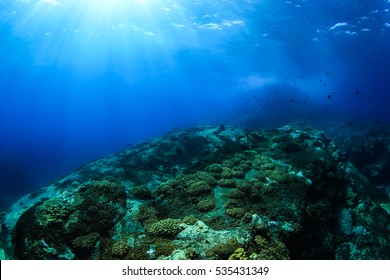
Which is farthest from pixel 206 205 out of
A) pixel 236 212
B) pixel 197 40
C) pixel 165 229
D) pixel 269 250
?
pixel 197 40

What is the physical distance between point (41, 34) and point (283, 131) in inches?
1844

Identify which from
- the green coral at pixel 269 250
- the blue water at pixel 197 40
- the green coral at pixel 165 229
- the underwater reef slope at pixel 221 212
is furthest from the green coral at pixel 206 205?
the blue water at pixel 197 40

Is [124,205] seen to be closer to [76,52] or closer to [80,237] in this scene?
[80,237]

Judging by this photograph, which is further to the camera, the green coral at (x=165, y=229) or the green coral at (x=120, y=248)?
the green coral at (x=165, y=229)

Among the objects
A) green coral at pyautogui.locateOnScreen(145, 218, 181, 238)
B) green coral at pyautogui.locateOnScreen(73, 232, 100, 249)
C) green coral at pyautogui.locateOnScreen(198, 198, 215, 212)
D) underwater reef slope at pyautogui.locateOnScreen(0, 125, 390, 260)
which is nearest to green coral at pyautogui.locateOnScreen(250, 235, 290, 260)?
underwater reef slope at pyautogui.locateOnScreen(0, 125, 390, 260)

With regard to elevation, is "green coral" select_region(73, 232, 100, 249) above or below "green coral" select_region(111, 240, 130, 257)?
below

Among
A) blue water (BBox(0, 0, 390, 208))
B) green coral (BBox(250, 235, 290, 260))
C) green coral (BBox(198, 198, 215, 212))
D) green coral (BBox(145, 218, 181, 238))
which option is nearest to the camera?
green coral (BBox(250, 235, 290, 260))

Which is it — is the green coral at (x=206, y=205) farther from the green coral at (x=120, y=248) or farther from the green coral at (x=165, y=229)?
the green coral at (x=120, y=248)

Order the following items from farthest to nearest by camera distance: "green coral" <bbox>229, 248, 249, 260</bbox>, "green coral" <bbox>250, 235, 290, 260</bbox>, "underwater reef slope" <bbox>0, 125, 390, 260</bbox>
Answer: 1. "underwater reef slope" <bbox>0, 125, 390, 260</bbox>
2. "green coral" <bbox>250, 235, 290, 260</bbox>
3. "green coral" <bbox>229, 248, 249, 260</bbox>

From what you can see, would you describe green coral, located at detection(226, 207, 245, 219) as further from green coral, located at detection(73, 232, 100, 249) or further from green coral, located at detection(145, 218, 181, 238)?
green coral, located at detection(73, 232, 100, 249)

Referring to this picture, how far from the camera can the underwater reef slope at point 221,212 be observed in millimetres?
6312

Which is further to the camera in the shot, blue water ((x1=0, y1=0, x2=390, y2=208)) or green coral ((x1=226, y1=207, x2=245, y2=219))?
blue water ((x1=0, y1=0, x2=390, y2=208))

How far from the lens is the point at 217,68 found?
7438 centimetres

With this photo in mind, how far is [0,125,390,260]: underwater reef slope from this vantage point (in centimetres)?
631
